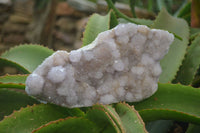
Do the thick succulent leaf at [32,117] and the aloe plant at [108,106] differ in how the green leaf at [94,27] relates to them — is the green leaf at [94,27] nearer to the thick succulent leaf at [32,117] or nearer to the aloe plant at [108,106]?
the aloe plant at [108,106]

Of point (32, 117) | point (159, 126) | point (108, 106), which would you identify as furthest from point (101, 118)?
point (159, 126)

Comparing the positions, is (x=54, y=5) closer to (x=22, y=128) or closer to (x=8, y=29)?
(x=8, y=29)

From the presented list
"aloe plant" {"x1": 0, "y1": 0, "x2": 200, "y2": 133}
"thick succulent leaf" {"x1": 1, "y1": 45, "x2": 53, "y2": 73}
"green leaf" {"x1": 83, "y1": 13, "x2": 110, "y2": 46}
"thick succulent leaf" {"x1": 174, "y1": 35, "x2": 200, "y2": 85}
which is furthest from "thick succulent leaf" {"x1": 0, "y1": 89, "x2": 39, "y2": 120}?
"thick succulent leaf" {"x1": 174, "y1": 35, "x2": 200, "y2": 85}

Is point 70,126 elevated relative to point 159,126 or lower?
elevated

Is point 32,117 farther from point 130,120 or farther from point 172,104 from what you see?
point 172,104

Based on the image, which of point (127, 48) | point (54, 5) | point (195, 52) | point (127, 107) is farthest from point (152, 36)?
point (54, 5)

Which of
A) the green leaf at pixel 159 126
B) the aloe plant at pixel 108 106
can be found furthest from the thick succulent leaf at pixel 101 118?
the green leaf at pixel 159 126
